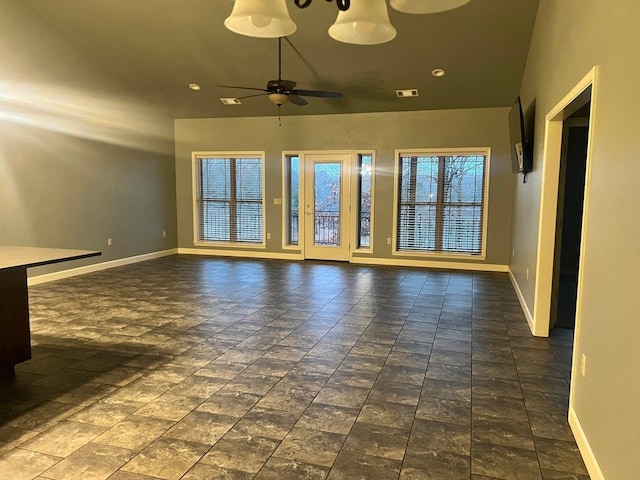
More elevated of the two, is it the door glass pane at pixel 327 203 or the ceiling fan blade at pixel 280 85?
the ceiling fan blade at pixel 280 85

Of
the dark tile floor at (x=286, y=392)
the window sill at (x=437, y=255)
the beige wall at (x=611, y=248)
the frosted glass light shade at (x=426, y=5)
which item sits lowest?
the dark tile floor at (x=286, y=392)

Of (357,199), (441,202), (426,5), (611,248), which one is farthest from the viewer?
(357,199)

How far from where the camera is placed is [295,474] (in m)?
1.97

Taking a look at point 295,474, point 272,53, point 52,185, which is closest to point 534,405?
point 295,474

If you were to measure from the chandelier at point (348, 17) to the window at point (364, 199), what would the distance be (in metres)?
5.38

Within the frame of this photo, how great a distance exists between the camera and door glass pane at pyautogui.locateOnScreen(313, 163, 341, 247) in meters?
7.99

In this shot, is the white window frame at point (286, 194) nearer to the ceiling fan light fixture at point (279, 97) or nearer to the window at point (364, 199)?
the window at point (364, 199)

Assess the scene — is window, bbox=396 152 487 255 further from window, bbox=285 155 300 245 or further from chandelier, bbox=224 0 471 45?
chandelier, bbox=224 0 471 45

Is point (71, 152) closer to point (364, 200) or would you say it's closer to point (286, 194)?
point (286, 194)

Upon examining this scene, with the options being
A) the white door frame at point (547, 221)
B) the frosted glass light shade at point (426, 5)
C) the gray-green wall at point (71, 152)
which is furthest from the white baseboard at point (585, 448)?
the gray-green wall at point (71, 152)

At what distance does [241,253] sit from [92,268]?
8.77 ft

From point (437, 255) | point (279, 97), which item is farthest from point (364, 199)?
point (279, 97)

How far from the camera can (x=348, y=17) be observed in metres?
2.23

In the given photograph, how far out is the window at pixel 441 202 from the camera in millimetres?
7332
